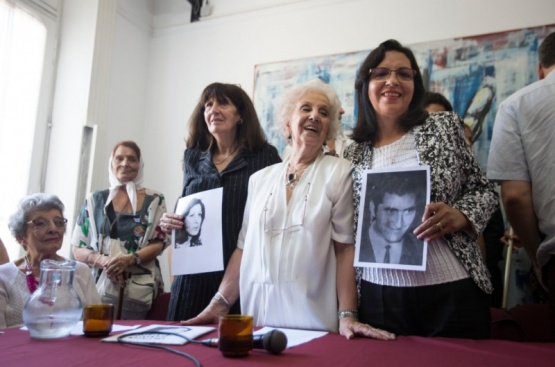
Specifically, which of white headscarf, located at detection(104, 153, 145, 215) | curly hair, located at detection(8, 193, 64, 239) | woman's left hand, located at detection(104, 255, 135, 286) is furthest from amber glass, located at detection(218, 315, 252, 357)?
white headscarf, located at detection(104, 153, 145, 215)

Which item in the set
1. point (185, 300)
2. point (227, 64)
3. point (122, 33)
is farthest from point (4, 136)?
point (185, 300)

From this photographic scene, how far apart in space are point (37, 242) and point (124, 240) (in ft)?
2.10

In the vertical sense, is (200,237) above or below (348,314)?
above

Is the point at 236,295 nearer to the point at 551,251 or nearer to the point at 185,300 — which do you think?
the point at 185,300

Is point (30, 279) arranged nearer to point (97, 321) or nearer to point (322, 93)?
point (97, 321)

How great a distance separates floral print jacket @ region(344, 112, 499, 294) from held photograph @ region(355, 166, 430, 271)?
97mm

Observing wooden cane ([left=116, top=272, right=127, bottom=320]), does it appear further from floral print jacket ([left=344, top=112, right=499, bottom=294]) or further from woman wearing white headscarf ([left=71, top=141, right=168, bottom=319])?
floral print jacket ([left=344, top=112, right=499, bottom=294])

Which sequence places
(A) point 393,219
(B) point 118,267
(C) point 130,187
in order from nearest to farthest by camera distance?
(A) point 393,219, (B) point 118,267, (C) point 130,187

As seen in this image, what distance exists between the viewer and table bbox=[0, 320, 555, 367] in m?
0.84

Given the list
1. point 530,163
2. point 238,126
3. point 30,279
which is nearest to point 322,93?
point 238,126

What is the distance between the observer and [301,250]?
1.34 meters

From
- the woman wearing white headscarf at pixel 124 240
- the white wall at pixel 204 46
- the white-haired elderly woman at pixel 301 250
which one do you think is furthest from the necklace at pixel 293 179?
the white wall at pixel 204 46

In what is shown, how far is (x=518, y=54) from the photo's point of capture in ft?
10.5

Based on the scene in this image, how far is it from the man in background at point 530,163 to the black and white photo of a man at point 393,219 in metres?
0.60
